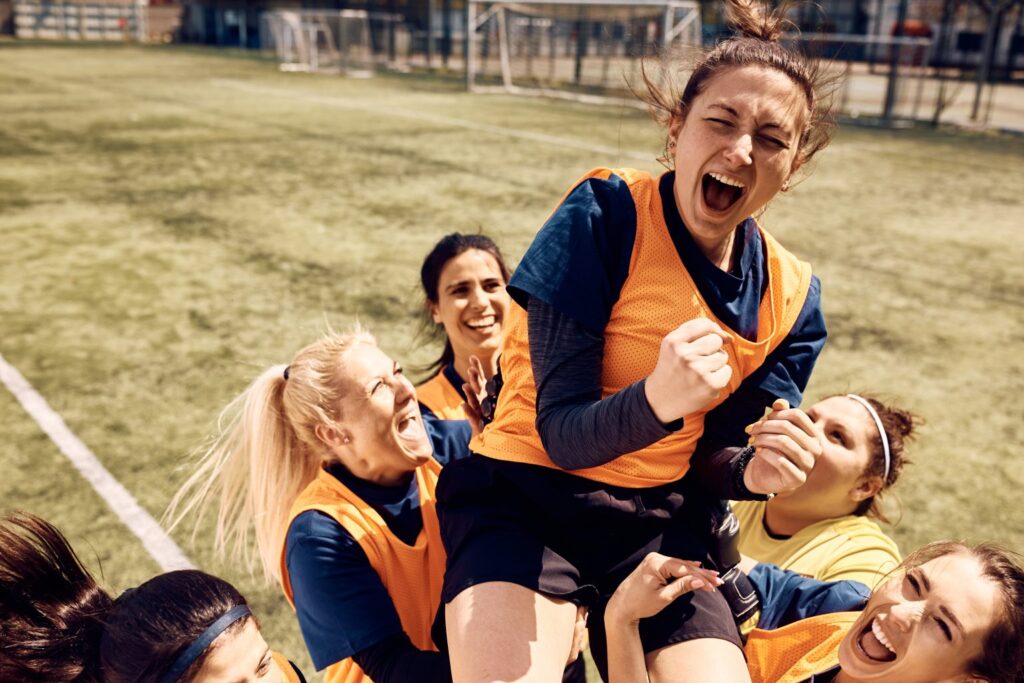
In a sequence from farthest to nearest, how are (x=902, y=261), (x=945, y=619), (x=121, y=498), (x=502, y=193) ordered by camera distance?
(x=502, y=193) → (x=902, y=261) → (x=121, y=498) → (x=945, y=619)

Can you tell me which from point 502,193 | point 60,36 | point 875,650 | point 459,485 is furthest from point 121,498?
point 60,36

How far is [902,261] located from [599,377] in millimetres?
6847

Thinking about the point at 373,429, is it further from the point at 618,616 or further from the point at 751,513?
the point at 751,513

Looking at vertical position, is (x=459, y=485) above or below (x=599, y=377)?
below

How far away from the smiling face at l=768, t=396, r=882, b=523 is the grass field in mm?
1253

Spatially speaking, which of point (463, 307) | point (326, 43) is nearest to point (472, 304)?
point (463, 307)

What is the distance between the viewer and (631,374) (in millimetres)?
1852

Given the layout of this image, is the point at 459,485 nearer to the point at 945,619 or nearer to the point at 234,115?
the point at 945,619

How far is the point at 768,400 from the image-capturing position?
6.70ft

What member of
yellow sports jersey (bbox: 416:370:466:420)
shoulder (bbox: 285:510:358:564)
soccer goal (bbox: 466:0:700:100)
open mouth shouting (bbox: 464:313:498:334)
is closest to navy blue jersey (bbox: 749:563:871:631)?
shoulder (bbox: 285:510:358:564)

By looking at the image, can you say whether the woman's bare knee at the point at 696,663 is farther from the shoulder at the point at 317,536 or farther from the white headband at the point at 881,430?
the white headband at the point at 881,430

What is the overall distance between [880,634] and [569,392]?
2.66 ft

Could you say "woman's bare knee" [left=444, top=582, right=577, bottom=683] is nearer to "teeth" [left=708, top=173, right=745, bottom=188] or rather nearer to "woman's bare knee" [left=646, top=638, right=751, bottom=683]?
"woman's bare knee" [left=646, top=638, right=751, bottom=683]

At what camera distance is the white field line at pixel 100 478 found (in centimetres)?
349
